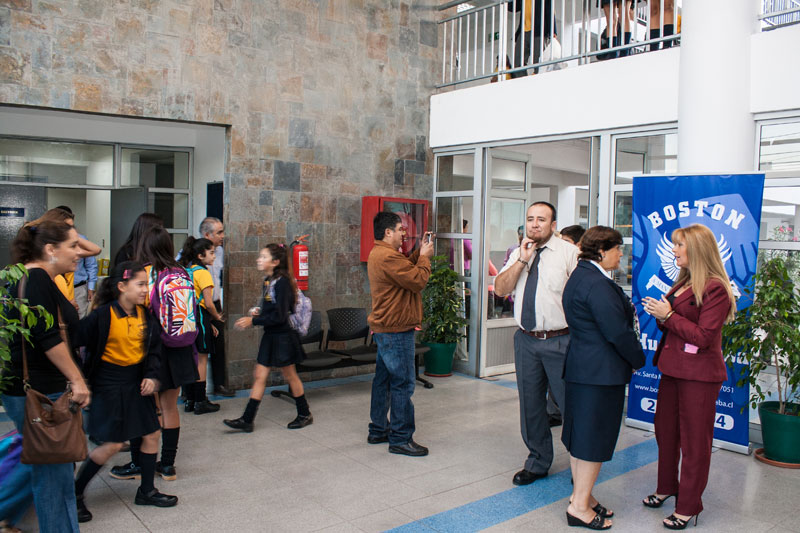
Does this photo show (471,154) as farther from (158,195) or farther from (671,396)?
(671,396)

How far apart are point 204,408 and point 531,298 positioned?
3.11 m

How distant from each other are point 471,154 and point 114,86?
3.71 meters

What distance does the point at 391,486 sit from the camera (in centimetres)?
407

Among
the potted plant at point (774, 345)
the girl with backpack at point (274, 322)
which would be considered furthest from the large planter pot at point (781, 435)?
the girl with backpack at point (274, 322)

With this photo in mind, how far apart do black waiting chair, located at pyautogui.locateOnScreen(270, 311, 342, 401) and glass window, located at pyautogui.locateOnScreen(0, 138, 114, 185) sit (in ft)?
9.96

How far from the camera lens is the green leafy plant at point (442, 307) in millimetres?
7164

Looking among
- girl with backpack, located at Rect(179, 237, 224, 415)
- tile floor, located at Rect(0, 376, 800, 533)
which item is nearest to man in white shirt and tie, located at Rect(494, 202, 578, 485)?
tile floor, located at Rect(0, 376, 800, 533)

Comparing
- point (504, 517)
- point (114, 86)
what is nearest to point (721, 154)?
point (504, 517)

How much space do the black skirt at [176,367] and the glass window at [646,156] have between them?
383 centimetres

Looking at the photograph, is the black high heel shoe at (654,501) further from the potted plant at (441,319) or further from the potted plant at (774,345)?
the potted plant at (441,319)

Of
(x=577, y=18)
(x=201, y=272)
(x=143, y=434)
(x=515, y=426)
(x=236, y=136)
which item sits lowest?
(x=515, y=426)

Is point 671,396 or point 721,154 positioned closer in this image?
point 671,396

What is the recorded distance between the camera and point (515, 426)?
545cm

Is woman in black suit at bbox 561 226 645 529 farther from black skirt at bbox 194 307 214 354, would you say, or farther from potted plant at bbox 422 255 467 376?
potted plant at bbox 422 255 467 376
